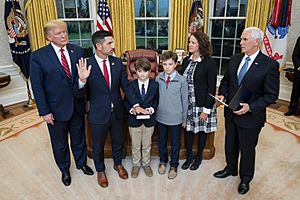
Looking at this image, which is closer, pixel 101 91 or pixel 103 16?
pixel 101 91

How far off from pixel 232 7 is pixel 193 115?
3.68 metres

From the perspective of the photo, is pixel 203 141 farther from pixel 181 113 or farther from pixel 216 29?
pixel 216 29

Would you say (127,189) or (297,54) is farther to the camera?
(297,54)

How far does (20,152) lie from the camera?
3.16 meters

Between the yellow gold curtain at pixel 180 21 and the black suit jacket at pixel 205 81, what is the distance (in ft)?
10.3

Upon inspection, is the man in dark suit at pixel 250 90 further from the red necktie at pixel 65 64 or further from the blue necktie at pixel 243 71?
the red necktie at pixel 65 64

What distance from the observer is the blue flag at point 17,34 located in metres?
4.39

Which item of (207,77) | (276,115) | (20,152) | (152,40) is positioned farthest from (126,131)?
(152,40)

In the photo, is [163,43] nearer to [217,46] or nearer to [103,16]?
[217,46]

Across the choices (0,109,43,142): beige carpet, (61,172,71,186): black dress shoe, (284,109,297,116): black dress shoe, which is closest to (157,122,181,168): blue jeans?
(61,172,71,186): black dress shoe

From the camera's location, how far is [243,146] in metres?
2.24

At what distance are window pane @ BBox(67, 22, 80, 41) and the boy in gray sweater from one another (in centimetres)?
376

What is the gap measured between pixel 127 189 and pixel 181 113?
0.91 m

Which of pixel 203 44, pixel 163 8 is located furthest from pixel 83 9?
pixel 203 44
